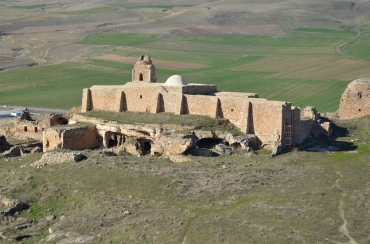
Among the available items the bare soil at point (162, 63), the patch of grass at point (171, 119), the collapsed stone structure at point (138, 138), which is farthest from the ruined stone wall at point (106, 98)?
the bare soil at point (162, 63)

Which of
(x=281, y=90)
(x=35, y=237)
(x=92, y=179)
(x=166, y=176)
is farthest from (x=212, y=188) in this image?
(x=281, y=90)

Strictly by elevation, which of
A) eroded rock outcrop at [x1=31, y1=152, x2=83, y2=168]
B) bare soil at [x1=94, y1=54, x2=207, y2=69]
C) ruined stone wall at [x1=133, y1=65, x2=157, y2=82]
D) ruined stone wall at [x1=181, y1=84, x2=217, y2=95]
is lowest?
bare soil at [x1=94, y1=54, x2=207, y2=69]

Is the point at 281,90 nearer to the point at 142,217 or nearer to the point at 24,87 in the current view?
the point at 24,87

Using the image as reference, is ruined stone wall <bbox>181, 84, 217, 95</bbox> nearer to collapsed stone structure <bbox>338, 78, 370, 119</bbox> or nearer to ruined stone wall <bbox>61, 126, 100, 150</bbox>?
ruined stone wall <bbox>61, 126, 100, 150</bbox>

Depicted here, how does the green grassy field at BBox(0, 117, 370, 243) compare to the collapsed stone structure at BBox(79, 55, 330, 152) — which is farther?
the collapsed stone structure at BBox(79, 55, 330, 152)

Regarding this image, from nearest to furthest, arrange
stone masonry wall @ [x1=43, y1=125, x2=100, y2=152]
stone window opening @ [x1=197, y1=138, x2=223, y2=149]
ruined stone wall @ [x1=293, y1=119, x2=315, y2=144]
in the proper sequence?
1. stone window opening @ [x1=197, y1=138, x2=223, y2=149]
2. stone masonry wall @ [x1=43, y1=125, x2=100, y2=152]
3. ruined stone wall @ [x1=293, y1=119, x2=315, y2=144]

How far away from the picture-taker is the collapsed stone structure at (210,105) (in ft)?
119

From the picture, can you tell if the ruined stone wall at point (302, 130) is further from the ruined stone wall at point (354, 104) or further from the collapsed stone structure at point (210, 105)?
the ruined stone wall at point (354, 104)

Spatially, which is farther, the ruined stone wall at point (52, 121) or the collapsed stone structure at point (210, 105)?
the ruined stone wall at point (52, 121)

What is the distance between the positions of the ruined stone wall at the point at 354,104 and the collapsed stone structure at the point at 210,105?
3.29 metres

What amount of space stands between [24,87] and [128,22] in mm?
68598

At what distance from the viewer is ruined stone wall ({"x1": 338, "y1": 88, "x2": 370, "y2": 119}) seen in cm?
4366

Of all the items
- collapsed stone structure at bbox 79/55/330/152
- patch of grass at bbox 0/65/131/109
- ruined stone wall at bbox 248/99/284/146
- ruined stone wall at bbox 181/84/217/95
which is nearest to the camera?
ruined stone wall at bbox 248/99/284/146

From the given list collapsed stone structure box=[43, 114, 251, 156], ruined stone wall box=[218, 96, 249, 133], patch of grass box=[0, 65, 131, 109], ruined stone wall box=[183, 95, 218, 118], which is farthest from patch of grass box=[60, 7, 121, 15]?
ruined stone wall box=[218, 96, 249, 133]
